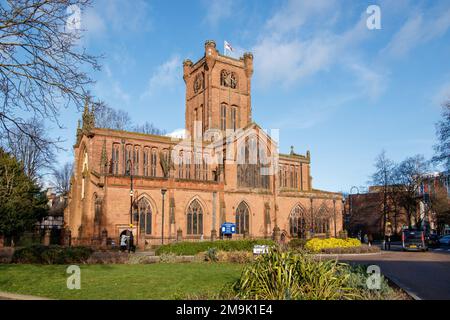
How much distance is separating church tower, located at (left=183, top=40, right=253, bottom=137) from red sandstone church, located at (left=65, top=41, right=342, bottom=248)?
14 centimetres

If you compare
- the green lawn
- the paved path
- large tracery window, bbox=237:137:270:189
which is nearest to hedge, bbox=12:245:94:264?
the green lawn

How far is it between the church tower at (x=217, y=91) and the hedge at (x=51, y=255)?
35.1 meters

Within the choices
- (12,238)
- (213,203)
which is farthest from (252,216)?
(12,238)

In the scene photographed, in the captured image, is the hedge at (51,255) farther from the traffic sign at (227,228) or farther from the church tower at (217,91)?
the church tower at (217,91)

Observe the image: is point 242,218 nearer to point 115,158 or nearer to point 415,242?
point 115,158

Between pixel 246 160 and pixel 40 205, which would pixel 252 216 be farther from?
pixel 40 205

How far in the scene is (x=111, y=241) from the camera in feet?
121

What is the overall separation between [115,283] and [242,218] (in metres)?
34.6

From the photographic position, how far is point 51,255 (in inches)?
837

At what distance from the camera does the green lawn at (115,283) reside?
460 inches

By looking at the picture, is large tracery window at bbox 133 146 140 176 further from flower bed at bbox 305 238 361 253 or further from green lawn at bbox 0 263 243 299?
green lawn at bbox 0 263 243 299

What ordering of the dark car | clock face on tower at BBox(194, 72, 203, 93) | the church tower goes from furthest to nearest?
1. clock face on tower at BBox(194, 72, 203, 93)
2. the church tower
3. the dark car

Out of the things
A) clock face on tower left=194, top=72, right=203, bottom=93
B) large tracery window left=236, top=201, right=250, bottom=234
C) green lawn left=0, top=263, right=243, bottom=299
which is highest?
clock face on tower left=194, top=72, right=203, bottom=93

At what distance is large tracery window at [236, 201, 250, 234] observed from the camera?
4731cm
